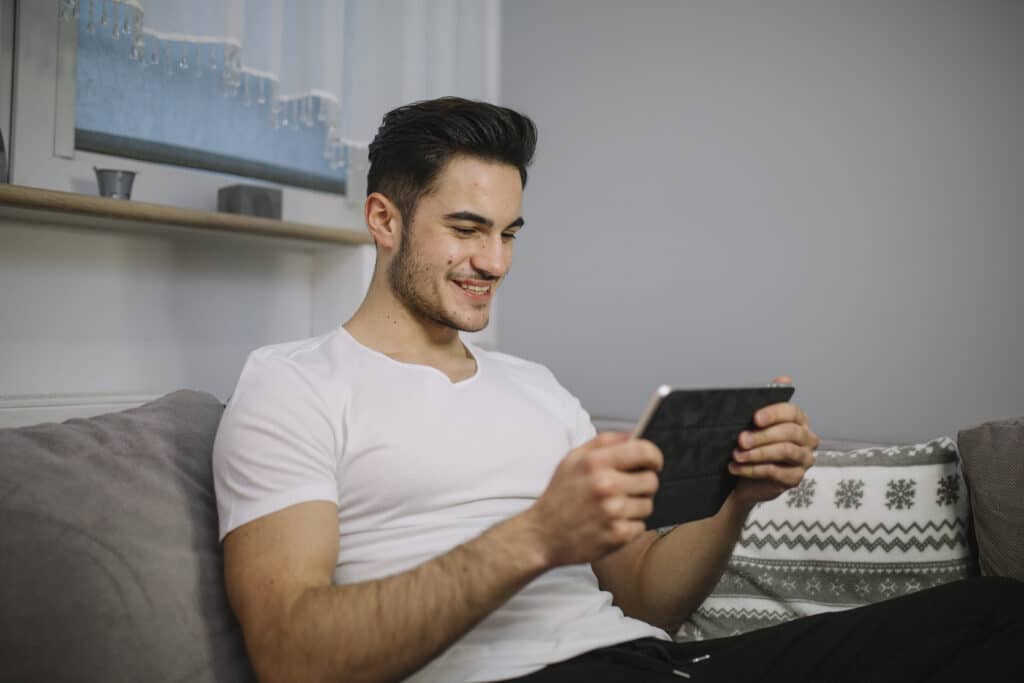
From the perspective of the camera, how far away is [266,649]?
84cm

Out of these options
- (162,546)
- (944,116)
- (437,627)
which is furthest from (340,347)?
(944,116)

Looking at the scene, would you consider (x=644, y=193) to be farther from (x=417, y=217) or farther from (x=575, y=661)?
(x=575, y=661)

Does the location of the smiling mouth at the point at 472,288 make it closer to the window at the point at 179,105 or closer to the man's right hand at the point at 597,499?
the man's right hand at the point at 597,499

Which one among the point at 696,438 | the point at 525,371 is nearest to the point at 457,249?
the point at 525,371

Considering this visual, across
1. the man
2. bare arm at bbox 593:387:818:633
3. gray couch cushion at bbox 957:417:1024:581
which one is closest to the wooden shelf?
the man

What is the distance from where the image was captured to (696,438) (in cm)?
86

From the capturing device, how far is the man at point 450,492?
0.80 meters

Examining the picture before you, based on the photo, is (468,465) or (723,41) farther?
(723,41)

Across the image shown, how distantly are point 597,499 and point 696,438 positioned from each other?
0.55ft

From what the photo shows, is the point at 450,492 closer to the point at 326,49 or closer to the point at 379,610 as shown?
the point at 379,610

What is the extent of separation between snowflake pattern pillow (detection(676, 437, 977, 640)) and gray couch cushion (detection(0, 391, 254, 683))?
80cm

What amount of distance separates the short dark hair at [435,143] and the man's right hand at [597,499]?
612mm

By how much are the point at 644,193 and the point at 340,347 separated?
1.10 meters

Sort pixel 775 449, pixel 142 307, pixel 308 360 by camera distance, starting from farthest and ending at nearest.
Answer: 1. pixel 142 307
2. pixel 308 360
3. pixel 775 449
